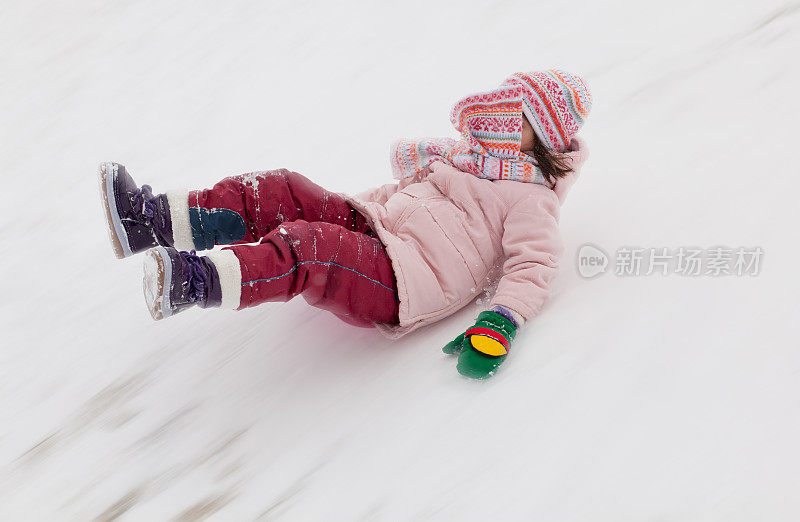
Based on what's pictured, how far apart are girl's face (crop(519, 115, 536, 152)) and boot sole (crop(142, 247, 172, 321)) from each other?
2.50 ft

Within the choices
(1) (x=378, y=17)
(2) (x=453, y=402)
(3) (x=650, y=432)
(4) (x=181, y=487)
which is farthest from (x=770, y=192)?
(1) (x=378, y=17)

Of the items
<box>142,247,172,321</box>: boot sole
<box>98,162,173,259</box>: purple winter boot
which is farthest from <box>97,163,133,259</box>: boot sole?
<box>142,247,172,321</box>: boot sole

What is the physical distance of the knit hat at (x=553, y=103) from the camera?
1450 mm

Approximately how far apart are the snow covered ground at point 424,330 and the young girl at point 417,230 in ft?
0.26

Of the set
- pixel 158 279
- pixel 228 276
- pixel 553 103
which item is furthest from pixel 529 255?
pixel 158 279

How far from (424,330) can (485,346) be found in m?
0.24

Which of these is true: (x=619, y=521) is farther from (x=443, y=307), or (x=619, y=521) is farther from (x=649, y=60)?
(x=649, y=60)

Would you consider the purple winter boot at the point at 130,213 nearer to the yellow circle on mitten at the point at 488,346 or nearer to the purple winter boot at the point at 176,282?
the purple winter boot at the point at 176,282

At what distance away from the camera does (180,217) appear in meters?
1.38

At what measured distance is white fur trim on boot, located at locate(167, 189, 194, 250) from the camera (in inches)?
54.3

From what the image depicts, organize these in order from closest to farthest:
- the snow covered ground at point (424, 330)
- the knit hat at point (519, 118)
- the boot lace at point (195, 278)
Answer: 1. the snow covered ground at point (424, 330)
2. the boot lace at point (195, 278)
3. the knit hat at point (519, 118)

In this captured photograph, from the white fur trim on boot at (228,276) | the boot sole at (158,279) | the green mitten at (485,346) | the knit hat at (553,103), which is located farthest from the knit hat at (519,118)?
the boot sole at (158,279)

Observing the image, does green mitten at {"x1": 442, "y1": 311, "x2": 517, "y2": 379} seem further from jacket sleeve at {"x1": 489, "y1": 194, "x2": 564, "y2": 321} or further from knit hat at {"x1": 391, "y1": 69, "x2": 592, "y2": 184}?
knit hat at {"x1": 391, "y1": 69, "x2": 592, "y2": 184}

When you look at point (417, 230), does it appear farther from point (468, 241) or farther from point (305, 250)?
point (305, 250)
